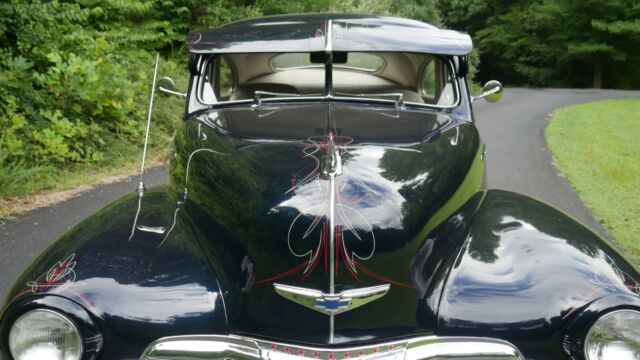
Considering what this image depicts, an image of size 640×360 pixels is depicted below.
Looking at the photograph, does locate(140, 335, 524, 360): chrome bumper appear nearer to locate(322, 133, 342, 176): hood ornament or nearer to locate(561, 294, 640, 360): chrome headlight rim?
locate(561, 294, 640, 360): chrome headlight rim

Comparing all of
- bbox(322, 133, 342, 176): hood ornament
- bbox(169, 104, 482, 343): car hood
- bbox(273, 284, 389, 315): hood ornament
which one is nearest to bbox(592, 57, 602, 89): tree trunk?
bbox(169, 104, 482, 343): car hood

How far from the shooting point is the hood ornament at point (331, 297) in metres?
2.03

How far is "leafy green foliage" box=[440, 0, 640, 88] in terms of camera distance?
30750 millimetres

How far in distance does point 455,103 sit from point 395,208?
1.55 metres

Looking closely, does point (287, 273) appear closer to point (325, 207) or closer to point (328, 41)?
point (325, 207)

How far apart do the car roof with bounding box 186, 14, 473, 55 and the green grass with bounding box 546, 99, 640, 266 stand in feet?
7.95

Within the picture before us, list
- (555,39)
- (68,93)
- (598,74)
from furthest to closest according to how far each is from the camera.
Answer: (555,39) < (598,74) < (68,93)

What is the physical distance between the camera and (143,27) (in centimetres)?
1166

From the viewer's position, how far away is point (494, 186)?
22.6 feet

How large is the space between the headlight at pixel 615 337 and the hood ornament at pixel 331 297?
668 mm

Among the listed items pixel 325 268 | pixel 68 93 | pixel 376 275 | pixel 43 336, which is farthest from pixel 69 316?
pixel 68 93

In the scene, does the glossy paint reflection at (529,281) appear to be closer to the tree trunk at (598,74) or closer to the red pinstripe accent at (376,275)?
the red pinstripe accent at (376,275)

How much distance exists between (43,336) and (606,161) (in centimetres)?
844

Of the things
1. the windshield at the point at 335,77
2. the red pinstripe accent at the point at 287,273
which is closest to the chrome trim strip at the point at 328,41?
the windshield at the point at 335,77
